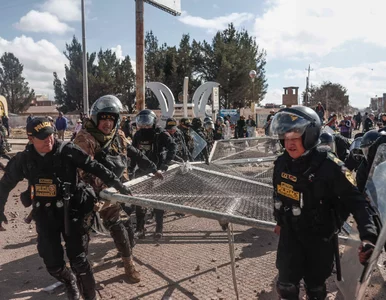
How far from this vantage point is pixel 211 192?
454 centimetres

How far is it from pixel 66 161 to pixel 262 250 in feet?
9.64

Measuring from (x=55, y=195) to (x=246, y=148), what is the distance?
20.4ft

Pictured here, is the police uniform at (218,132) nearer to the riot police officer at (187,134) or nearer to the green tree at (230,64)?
the riot police officer at (187,134)

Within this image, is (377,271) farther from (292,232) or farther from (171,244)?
(171,244)

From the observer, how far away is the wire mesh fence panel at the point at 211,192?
144 inches

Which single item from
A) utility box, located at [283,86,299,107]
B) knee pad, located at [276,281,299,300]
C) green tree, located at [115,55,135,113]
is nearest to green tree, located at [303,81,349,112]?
utility box, located at [283,86,299,107]

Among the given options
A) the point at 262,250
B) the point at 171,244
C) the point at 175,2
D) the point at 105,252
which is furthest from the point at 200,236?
the point at 175,2

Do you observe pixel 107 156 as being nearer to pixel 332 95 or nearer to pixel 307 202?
pixel 307 202

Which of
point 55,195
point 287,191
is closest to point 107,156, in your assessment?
point 55,195

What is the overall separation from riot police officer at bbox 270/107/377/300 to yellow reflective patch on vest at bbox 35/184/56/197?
1857 mm

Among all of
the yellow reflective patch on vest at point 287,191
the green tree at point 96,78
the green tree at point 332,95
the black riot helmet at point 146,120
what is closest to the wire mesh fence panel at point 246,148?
the black riot helmet at point 146,120

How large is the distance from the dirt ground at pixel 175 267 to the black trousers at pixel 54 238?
28.1 inches

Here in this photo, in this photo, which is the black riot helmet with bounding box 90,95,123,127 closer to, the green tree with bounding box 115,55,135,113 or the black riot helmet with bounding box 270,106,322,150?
the black riot helmet with bounding box 270,106,322,150

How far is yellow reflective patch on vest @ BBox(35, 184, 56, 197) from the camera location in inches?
121
